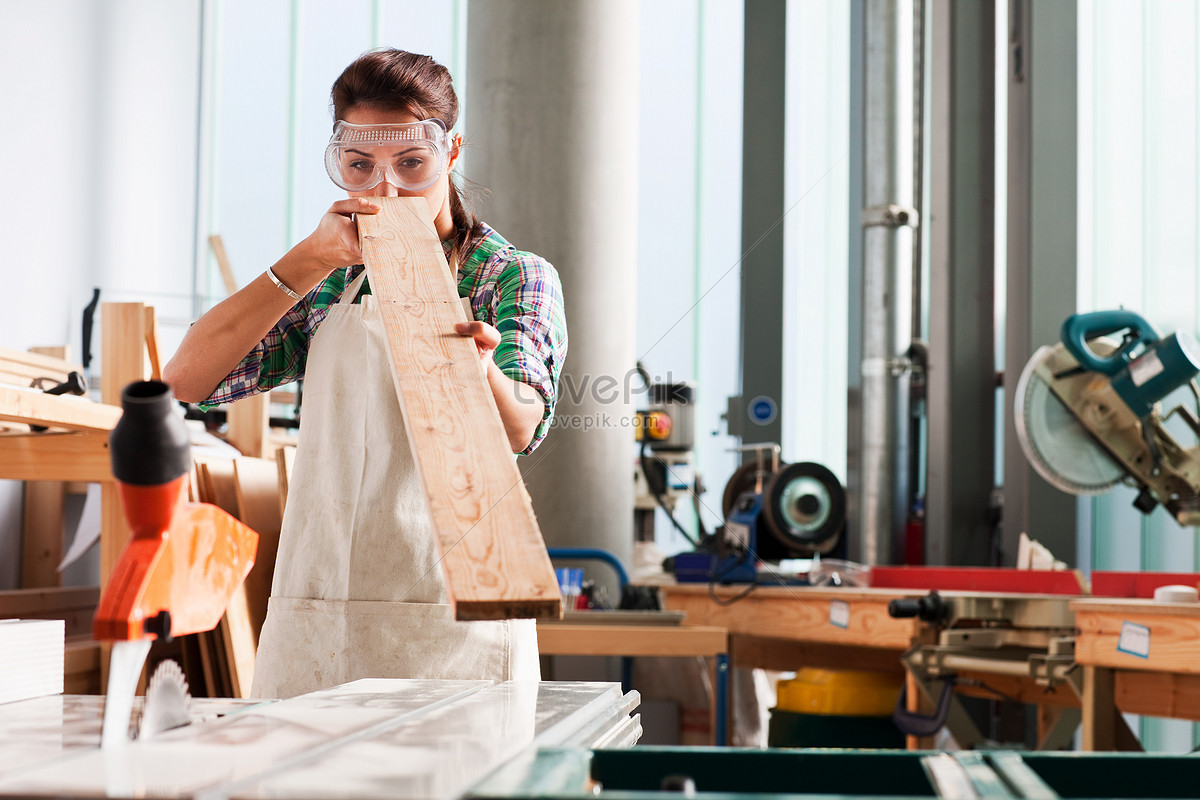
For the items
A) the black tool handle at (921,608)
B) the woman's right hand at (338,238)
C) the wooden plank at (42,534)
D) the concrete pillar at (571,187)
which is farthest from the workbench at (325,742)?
the concrete pillar at (571,187)

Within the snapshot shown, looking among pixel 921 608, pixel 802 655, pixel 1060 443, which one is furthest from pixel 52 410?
pixel 802 655

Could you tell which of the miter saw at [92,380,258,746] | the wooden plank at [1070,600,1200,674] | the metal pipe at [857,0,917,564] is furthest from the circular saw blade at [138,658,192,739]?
the metal pipe at [857,0,917,564]

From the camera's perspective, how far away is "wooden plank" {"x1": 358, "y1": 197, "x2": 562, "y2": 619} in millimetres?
800

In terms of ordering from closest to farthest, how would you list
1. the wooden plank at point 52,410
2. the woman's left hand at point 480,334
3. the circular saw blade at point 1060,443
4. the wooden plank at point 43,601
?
the woman's left hand at point 480,334
the wooden plank at point 52,410
the wooden plank at point 43,601
the circular saw blade at point 1060,443

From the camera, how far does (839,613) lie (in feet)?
11.0

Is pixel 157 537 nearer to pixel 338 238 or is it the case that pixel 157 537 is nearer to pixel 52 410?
pixel 338 238

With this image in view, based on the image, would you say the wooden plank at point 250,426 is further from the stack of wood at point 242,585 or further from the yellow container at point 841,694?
the yellow container at point 841,694

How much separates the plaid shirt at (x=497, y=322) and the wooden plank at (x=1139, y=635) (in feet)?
5.18

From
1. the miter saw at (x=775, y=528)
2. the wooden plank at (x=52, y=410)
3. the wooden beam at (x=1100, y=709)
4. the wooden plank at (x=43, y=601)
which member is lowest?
the wooden beam at (x=1100, y=709)

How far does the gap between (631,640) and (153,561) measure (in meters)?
2.37

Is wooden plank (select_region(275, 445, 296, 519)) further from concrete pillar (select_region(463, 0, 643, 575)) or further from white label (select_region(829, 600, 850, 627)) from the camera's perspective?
white label (select_region(829, 600, 850, 627))

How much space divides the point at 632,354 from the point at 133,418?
133 inches

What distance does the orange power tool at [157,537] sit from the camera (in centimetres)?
76

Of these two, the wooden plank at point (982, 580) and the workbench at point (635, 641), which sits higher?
the wooden plank at point (982, 580)
